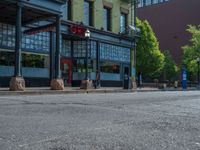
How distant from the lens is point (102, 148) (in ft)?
16.6

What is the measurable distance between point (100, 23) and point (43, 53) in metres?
7.56

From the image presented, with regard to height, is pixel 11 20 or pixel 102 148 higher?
pixel 11 20

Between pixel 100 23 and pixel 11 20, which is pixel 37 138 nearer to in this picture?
pixel 11 20

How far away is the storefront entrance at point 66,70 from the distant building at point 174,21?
47816mm

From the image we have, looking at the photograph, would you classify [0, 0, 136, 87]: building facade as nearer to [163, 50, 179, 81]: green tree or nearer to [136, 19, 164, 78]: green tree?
[136, 19, 164, 78]: green tree

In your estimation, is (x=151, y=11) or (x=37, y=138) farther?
(x=151, y=11)

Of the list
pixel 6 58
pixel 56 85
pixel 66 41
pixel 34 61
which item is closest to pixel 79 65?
pixel 66 41

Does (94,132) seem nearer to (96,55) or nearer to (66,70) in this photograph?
(66,70)

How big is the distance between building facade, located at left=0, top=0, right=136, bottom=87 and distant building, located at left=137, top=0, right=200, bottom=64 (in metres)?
40.1

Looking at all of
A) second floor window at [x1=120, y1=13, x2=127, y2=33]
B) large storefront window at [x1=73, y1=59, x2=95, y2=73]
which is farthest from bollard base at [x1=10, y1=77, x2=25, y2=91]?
second floor window at [x1=120, y1=13, x2=127, y2=33]

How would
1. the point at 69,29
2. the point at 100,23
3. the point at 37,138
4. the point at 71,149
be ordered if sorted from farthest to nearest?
the point at 100,23, the point at 69,29, the point at 37,138, the point at 71,149

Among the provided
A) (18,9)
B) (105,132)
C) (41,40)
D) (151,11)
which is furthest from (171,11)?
(105,132)

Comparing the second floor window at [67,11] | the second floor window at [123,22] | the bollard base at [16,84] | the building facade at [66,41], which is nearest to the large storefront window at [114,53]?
the building facade at [66,41]

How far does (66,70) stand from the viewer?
2970 cm
